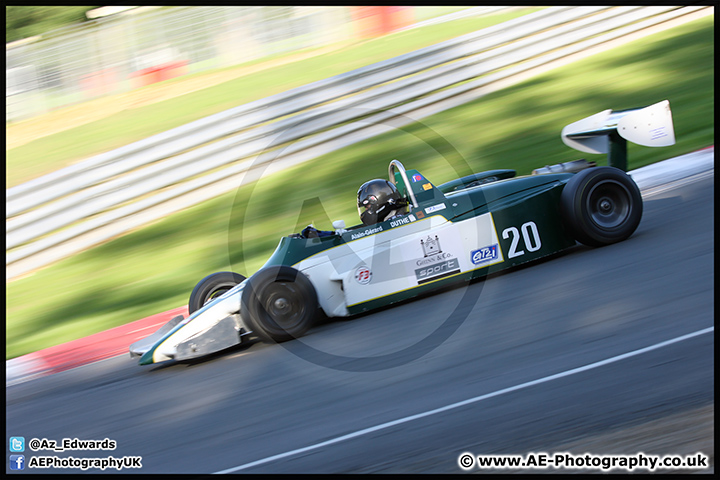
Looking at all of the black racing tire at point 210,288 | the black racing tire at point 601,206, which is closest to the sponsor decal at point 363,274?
the black racing tire at point 210,288

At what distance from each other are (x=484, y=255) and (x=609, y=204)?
1.15 meters

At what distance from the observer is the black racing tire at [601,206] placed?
207 inches

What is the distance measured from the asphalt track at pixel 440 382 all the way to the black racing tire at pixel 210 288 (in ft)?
2.21

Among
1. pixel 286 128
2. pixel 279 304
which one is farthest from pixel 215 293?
pixel 286 128

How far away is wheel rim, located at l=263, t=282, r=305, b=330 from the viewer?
5031 mm

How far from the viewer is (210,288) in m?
5.81

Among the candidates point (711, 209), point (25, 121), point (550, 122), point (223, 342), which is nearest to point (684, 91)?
point (550, 122)

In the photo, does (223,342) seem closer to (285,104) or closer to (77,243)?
(77,243)

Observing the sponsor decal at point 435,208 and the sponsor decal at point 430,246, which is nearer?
the sponsor decal at point 430,246

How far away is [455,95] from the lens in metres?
11.2

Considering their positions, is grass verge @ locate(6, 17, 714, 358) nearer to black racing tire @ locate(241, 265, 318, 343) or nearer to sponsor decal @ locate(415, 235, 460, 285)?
black racing tire @ locate(241, 265, 318, 343)

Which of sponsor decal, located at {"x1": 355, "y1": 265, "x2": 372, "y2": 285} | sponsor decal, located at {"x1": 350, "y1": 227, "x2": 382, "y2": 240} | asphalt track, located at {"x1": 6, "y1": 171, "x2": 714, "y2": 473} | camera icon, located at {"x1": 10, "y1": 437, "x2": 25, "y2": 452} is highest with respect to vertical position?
sponsor decal, located at {"x1": 350, "y1": 227, "x2": 382, "y2": 240}

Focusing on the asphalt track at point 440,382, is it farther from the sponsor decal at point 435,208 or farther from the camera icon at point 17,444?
the sponsor decal at point 435,208

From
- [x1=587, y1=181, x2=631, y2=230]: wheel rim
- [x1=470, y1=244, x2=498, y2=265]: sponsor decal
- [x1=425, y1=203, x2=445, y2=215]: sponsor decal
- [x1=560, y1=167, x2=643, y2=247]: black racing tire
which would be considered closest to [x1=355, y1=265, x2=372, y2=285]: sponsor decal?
[x1=425, y1=203, x2=445, y2=215]: sponsor decal
